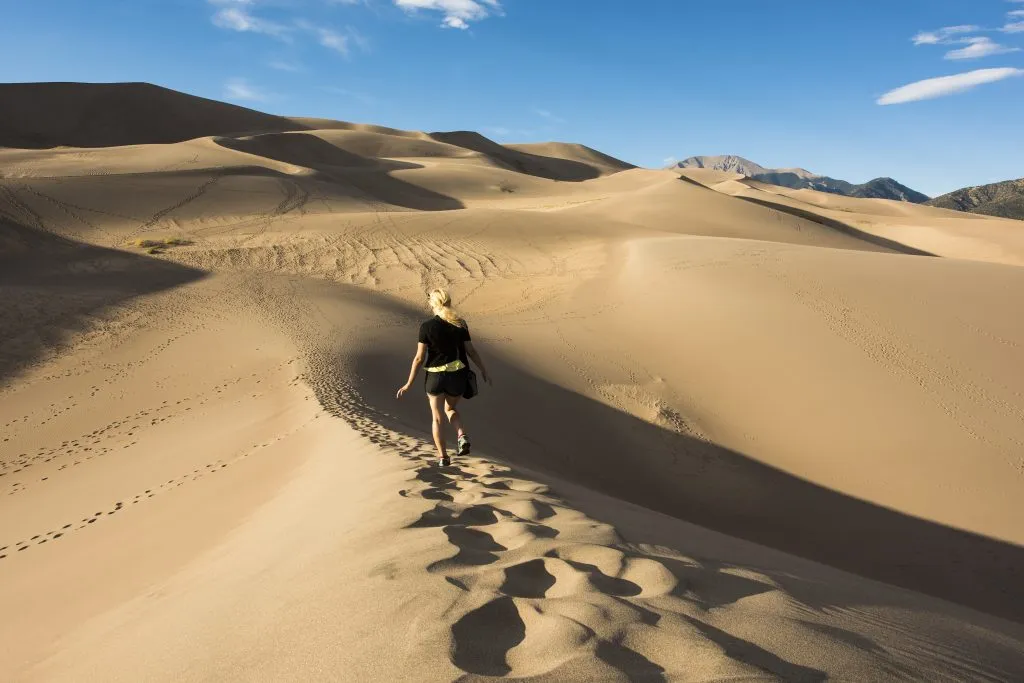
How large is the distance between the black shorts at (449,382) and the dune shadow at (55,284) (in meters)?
7.69

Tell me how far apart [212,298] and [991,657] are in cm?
1278

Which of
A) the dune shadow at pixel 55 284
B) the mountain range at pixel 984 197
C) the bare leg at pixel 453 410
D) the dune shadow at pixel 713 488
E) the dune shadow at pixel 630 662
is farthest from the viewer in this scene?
the mountain range at pixel 984 197

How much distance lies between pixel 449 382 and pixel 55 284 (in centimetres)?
1147

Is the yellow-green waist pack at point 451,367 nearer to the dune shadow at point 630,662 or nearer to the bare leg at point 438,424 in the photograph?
the bare leg at point 438,424

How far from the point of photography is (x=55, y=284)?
495 inches

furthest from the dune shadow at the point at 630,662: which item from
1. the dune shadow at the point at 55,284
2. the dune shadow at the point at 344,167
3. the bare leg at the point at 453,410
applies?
the dune shadow at the point at 344,167

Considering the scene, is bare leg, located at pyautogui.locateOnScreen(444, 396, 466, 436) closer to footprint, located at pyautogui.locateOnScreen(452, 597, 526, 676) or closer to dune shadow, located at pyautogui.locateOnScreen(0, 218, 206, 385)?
footprint, located at pyautogui.locateOnScreen(452, 597, 526, 676)

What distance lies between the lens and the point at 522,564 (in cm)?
268

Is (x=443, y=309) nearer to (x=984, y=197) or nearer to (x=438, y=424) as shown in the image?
(x=438, y=424)

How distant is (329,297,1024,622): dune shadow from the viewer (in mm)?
6207

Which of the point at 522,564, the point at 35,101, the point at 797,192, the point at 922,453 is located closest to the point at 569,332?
the point at 922,453

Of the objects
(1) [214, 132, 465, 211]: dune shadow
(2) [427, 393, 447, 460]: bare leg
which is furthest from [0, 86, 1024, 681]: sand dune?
(1) [214, 132, 465, 211]: dune shadow

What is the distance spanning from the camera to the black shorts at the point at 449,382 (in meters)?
4.90

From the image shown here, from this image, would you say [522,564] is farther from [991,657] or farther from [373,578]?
[991,657]
